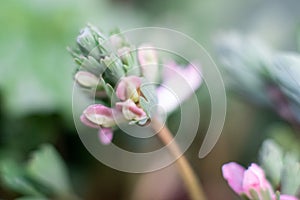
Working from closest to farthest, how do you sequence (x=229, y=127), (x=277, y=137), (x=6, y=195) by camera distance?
1. (x=277, y=137)
2. (x=6, y=195)
3. (x=229, y=127)

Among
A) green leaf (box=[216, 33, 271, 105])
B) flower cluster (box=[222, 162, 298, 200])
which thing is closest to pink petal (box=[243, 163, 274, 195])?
flower cluster (box=[222, 162, 298, 200])

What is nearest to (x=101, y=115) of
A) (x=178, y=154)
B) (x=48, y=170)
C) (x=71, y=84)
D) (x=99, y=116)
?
(x=99, y=116)

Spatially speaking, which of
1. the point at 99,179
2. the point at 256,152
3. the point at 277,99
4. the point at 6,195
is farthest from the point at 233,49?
the point at 6,195

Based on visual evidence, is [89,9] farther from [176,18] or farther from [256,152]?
[256,152]

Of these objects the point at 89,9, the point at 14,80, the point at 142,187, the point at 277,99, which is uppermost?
the point at 89,9

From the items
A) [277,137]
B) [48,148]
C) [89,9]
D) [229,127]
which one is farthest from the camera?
[89,9]

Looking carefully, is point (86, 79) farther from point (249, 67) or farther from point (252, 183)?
Result: point (249, 67)

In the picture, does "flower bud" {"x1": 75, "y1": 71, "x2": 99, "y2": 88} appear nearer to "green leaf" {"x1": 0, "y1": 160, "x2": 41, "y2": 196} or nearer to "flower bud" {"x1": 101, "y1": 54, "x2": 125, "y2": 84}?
"flower bud" {"x1": 101, "y1": 54, "x2": 125, "y2": 84}
